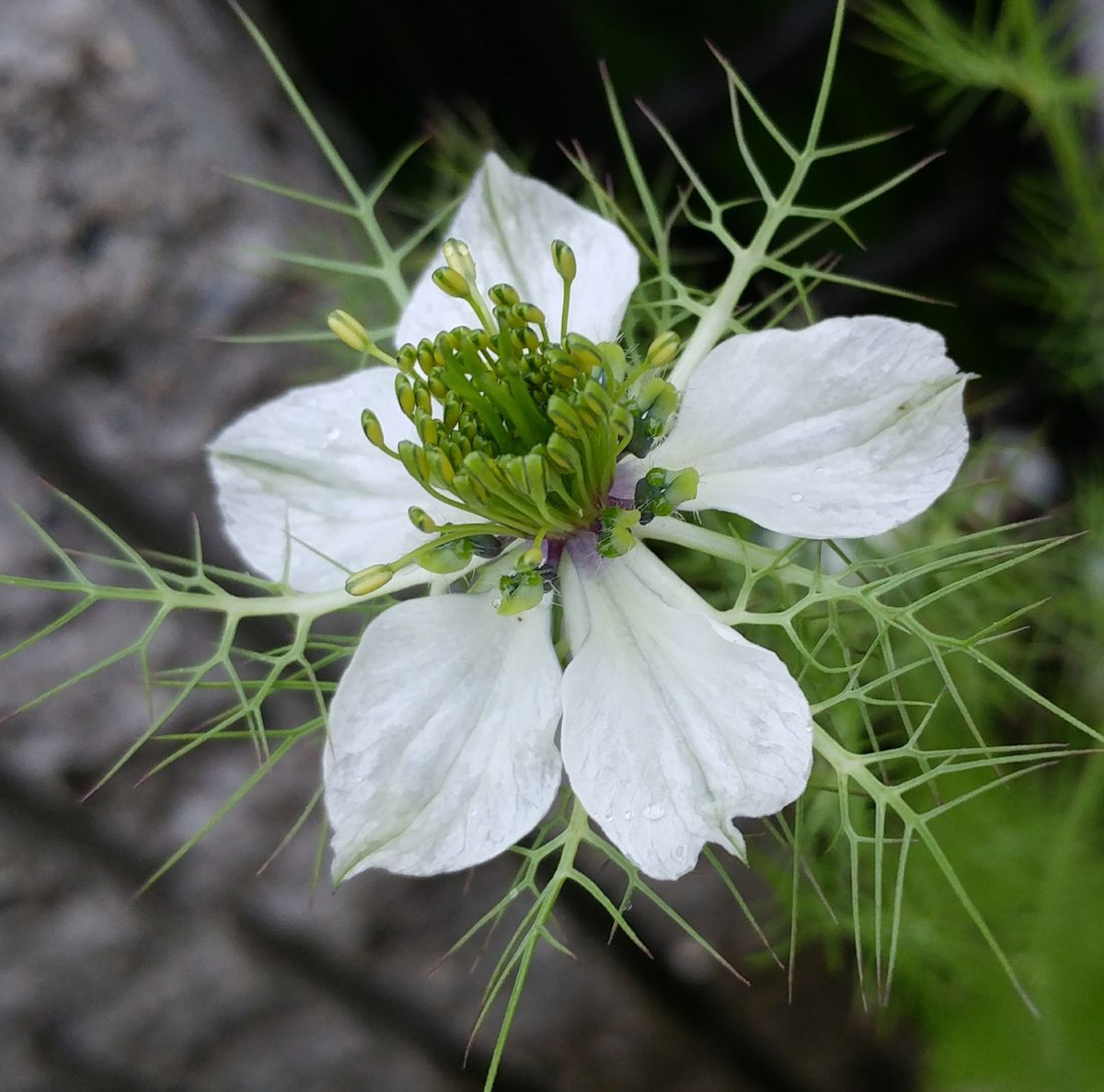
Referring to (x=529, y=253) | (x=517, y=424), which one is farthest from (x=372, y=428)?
(x=529, y=253)

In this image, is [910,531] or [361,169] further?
[361,169]

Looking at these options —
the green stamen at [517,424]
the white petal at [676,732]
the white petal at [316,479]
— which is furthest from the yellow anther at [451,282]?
the white petal at [676,732]

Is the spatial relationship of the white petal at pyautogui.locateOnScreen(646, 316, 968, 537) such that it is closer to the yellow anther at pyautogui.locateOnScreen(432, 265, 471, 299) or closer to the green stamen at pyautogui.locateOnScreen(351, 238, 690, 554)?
the green stamen at pyautogui.locateOnScreen(351, 238, 690, 554)

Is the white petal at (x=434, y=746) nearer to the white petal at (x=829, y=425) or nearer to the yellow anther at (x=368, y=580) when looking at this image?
the yellow anther at (x=368, y=580)

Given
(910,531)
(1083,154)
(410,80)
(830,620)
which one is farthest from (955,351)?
(830,620)

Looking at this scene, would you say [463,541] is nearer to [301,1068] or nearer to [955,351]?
[301,1068]

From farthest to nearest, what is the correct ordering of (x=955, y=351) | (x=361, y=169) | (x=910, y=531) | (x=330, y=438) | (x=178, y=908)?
1. (x=955, y=351)
2. (x=361, y=169)
3. (x=178, y=908)
4. (x=910, y=531)
5. (x=330, y=438)

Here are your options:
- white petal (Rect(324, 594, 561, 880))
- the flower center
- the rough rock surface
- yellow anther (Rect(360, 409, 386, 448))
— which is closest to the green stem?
white petal (Rect(324, 594, 561, 880))
